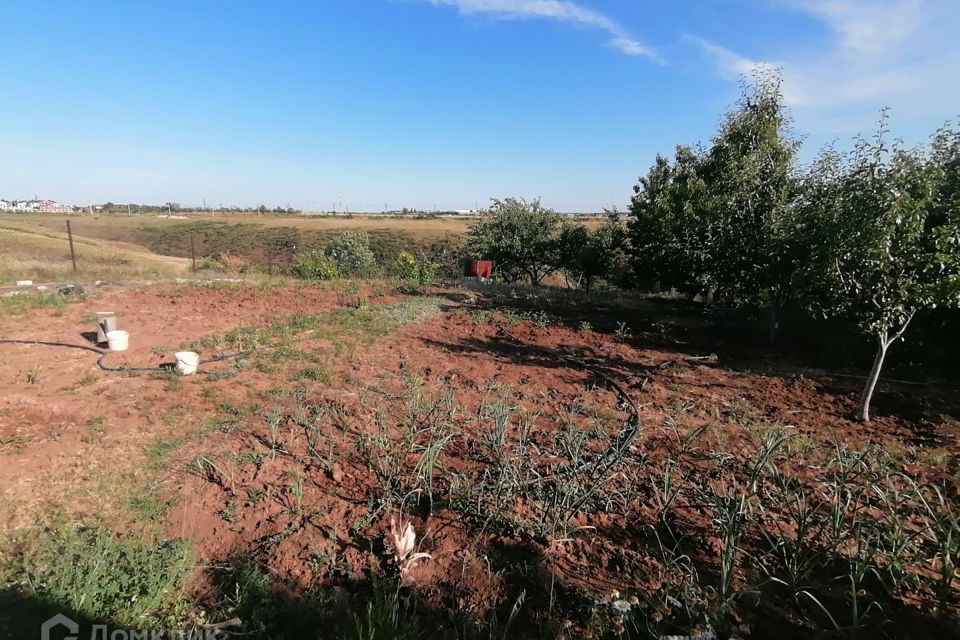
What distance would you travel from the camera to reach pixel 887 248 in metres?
4.16

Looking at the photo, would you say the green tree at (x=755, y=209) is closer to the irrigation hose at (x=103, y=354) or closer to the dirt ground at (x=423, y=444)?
the dirt ground at (x=423, y=444)

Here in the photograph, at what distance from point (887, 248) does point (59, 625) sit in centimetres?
655

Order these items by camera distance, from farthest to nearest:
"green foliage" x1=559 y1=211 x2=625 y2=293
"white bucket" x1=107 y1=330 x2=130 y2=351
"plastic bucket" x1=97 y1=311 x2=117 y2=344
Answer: "green foliage" x1=559 y1=211 x2=625 y2=293 < "plastic bucket" x1=97 y1=311 x2=117 y2=344 < "white bucket" x1=107 y1=330 x2=130 y2=351

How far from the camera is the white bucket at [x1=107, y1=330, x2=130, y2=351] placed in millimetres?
6281

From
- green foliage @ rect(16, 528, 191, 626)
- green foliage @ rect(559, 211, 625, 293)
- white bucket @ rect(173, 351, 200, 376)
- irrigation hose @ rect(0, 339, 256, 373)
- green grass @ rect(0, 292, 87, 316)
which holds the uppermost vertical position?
green foliage @ rect(559, 211, 625, 293)

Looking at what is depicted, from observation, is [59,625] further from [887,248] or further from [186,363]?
[887,248]

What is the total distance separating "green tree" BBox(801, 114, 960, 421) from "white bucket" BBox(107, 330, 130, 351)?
29.2 ft

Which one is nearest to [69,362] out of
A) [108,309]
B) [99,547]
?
[108,309]

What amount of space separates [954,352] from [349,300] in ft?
35.3

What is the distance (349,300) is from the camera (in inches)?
420

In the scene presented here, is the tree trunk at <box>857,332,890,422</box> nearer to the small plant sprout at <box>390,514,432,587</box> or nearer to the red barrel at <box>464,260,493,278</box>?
the small plant sprout at <box>390,514,432,587</box>

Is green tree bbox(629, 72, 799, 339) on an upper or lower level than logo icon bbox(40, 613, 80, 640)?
upper

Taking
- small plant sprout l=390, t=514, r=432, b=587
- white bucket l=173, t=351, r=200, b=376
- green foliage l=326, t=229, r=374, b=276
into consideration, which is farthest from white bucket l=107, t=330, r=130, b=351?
green foliage l=326, t=229, r=374, b=276

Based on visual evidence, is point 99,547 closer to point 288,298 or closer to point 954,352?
point 288,298
